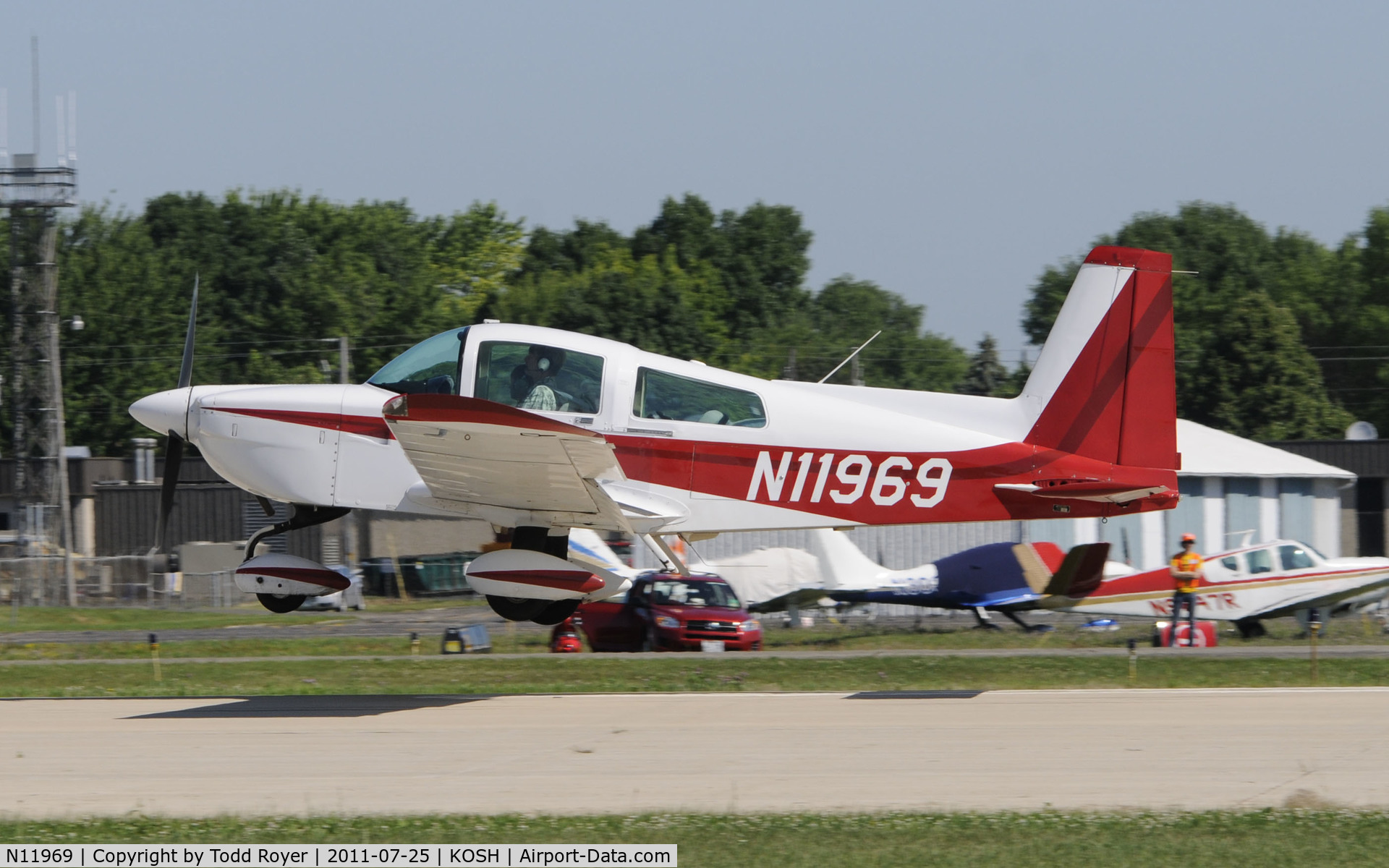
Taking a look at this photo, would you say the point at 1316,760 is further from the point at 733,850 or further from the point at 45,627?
the point at 45,627

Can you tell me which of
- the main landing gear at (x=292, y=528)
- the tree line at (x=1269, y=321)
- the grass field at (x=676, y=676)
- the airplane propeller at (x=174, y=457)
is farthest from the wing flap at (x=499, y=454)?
the tree line at (x=1269, y=321)

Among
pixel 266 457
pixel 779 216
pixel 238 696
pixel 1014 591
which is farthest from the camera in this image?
pixel 779 216

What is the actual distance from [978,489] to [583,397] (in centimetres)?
336

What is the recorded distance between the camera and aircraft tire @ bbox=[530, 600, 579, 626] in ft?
38.0

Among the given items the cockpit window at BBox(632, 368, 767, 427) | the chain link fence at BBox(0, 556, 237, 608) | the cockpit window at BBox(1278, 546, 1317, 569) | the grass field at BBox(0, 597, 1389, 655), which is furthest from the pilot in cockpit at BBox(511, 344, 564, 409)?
the chain link fence at BBox(0, 556, 237, 608)

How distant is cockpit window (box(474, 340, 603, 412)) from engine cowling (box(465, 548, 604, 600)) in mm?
1344

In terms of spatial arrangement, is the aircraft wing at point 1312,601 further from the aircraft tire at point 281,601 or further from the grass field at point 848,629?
the aircraft tire at point 281,601

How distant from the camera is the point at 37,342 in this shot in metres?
33.3

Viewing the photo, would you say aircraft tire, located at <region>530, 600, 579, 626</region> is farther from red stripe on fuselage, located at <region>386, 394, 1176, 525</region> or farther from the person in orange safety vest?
the person in orange safety vest

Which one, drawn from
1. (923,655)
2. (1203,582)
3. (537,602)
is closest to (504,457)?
(537,602)

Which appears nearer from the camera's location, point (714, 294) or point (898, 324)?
point (714, 294)

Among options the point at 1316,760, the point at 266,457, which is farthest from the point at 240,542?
the point at 1316,760

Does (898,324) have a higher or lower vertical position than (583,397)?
higher

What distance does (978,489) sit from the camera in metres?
11.5
